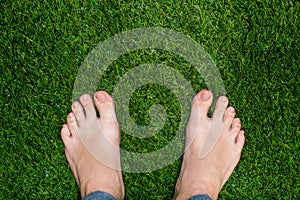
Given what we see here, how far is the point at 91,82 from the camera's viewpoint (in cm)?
209

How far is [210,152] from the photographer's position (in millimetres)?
2100

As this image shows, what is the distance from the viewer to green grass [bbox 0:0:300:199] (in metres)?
2.04

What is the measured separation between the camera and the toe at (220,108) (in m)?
2.05

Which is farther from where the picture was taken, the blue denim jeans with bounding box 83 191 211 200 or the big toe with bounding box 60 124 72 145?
the big toe with bounding box 60 124 72 145

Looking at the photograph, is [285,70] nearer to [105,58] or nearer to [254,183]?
[254,183]

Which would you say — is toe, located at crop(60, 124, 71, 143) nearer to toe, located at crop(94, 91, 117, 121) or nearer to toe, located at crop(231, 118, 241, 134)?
toe, located at crop(94, 91, 117, 121)

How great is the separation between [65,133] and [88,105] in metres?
0.18

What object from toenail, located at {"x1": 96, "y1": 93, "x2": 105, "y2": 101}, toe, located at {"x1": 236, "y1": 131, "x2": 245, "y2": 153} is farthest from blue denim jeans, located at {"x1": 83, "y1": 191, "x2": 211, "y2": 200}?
toenail, located at {"x1": 96, "y1": 93, "x2": 105, "y2": 101}

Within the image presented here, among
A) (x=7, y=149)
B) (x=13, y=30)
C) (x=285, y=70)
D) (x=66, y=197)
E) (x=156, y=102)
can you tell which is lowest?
(x=66, y=197)

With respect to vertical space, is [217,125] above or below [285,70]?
below

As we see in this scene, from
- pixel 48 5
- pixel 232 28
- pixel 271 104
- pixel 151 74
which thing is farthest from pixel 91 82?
pixel 271 104

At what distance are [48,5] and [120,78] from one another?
1.68 feet

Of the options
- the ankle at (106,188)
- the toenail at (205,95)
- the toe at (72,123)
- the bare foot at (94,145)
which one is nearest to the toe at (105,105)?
the bare foot at (94,145)

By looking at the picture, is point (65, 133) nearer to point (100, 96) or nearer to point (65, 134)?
point (65, 134)
